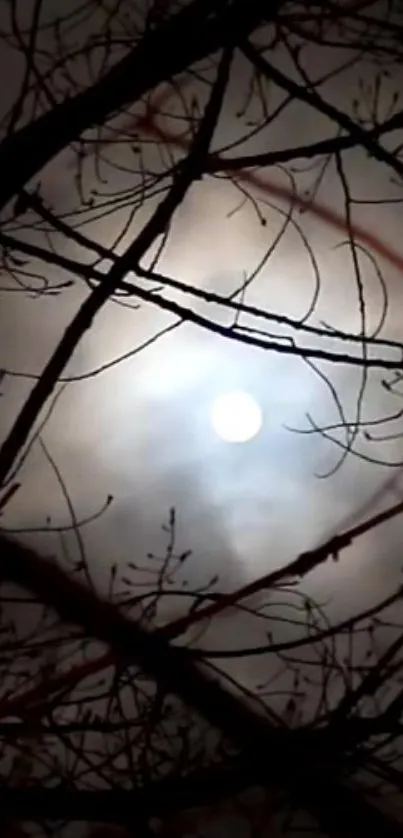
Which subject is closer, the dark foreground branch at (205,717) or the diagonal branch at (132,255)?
the diagonal branch at (132,255)

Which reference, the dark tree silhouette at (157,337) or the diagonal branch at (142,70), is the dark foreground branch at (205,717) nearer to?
the dark tree silhouette at (157,337)

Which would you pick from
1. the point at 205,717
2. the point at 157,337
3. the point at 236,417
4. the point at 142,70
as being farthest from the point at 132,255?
the point at 205,717

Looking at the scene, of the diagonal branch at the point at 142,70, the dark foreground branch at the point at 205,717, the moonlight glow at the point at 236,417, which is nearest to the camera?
the diagonal branch at the point at 142,70

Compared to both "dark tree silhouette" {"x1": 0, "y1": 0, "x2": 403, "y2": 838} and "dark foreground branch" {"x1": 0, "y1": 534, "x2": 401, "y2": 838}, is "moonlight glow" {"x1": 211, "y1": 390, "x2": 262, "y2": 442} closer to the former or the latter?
"dark tree silhouette" {"x1": 0, "y1": 0, "x2": 403, "y2": 838}

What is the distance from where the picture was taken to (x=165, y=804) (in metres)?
0.93

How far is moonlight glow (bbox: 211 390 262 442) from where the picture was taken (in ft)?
4.51

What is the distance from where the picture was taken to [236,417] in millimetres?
1387

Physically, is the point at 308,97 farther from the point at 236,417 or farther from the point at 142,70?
the point at 236,417

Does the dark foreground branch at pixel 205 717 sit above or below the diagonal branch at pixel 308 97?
below

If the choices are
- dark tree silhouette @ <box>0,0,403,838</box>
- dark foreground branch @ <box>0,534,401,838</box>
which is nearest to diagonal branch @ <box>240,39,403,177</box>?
dark tree silhouette @ <box>0,0,403,838</box>

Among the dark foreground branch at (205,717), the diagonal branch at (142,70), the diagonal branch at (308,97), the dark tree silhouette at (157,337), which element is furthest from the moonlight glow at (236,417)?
the diagonal branch at (142,70)

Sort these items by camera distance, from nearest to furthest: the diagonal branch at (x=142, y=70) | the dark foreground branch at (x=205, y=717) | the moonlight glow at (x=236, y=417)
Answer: the diagonal branch at (x=142, y=70) → the dark foreground branch at (x=205, y=717) → the moonlight glow at (x=236, y=417)

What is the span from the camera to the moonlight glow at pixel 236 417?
1.38m

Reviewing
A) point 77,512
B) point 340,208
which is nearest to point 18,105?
point 340,208
